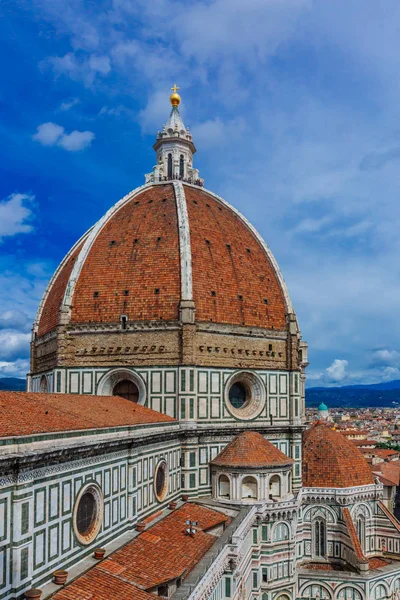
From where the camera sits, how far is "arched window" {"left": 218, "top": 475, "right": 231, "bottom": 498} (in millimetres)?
25516

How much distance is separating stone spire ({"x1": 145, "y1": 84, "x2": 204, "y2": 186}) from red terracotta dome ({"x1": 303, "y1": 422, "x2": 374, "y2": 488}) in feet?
51.4

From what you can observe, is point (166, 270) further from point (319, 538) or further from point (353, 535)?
point (353, 535)

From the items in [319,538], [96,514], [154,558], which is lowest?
[319,538]

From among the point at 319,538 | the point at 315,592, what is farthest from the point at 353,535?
the point at 315,592

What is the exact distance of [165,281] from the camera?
27469 millimetres

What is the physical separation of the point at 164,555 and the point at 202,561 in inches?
42.0

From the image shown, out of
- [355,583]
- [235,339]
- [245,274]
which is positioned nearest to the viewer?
[355,583]

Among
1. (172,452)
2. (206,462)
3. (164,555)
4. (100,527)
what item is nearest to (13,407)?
(100,527)

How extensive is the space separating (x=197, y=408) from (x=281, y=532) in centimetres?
616

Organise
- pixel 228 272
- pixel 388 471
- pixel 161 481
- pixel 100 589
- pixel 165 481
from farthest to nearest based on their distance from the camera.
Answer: pixel 388 471 < pixel 228 272 < pixel 165 481 < pixel 161 481 < pixel 100 589

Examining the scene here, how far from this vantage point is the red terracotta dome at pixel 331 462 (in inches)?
1149

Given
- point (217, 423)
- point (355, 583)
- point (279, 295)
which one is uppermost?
point (279, 295)

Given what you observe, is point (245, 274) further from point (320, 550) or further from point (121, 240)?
point (320, 550)

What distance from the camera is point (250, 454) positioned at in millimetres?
25203
